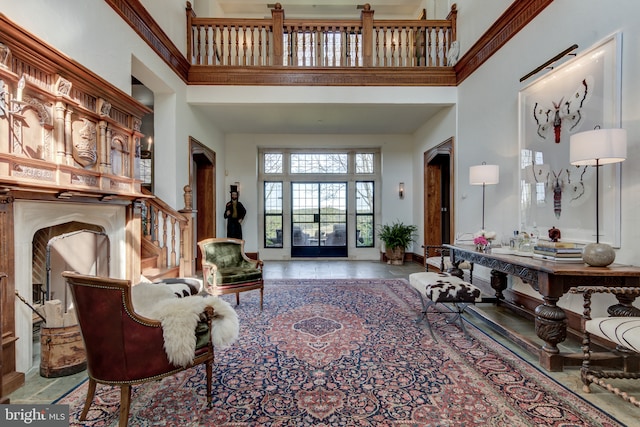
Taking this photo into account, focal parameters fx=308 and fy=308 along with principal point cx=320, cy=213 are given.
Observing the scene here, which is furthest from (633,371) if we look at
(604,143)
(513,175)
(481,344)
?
(513,175)

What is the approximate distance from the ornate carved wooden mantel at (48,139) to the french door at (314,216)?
493cm

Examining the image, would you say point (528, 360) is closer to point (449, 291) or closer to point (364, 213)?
point (449, 291)

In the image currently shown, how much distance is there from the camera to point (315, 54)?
5574 mm

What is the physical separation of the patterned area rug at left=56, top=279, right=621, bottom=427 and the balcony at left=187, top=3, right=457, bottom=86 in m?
4.08

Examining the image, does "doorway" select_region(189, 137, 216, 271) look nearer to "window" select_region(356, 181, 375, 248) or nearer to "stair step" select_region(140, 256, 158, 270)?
"stair step" select_region(140, 256, 158, 270)

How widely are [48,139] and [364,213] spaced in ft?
21.4

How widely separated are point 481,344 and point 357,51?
4875mm

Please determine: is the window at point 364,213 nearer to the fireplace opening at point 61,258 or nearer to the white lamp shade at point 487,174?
the white lamp shade at point 487,174

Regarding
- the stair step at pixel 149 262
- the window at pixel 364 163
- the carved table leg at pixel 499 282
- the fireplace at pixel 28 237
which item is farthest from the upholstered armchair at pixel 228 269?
the window at pixel 364 163

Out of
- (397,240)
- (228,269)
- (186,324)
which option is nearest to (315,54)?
(228,269)

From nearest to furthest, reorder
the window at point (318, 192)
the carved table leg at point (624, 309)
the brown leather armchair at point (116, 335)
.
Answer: the brown leather armchair at point (116, 335) → the carved table leg at point (624, 309) → the window at point (318, 192)

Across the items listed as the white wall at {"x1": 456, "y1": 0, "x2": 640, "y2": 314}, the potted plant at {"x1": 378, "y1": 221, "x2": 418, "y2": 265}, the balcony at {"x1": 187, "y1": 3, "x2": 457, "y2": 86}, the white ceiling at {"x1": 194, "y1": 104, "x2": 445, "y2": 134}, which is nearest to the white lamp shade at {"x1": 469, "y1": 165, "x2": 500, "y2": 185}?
the white wall at {"x1": 456, "y1": 0, "x2": 640, "y2": 314}

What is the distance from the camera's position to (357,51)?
541cm

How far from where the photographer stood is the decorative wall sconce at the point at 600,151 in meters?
2.22
